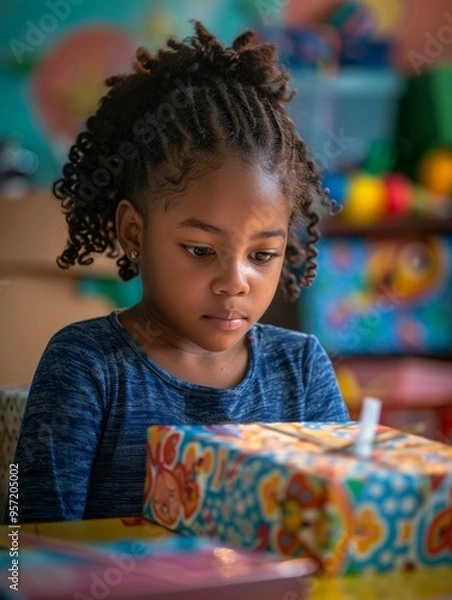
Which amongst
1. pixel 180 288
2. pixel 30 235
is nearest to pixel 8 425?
pixel 180 288

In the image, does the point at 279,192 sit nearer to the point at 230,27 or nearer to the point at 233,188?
the point at 233,188

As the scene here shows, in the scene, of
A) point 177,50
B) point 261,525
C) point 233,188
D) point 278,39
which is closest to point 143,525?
point 261,525

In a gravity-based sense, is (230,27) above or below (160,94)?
above

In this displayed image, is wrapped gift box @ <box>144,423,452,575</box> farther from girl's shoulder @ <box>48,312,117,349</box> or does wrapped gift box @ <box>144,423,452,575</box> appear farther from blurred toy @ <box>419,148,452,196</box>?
blurred toy @ <box>419,148,452,196</box>

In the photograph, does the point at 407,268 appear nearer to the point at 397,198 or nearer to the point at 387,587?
the point at 397,198

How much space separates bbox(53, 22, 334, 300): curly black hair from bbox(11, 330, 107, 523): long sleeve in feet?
0.72

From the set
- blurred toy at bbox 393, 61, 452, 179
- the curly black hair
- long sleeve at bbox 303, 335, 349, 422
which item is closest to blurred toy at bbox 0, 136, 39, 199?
blurred toy at bbox 393, 61, 452, 179

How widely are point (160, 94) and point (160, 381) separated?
368 millimetres

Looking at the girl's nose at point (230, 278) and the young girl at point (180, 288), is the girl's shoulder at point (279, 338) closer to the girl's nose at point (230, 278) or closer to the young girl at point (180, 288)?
the young girl at point (180, 288)

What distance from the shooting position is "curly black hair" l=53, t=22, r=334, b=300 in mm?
1210

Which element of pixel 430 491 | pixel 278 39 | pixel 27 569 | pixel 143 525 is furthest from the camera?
pixel 278 39

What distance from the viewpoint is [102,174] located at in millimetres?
1371

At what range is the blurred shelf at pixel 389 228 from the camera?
3.30 metres

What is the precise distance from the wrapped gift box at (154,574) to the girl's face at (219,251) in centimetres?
46
